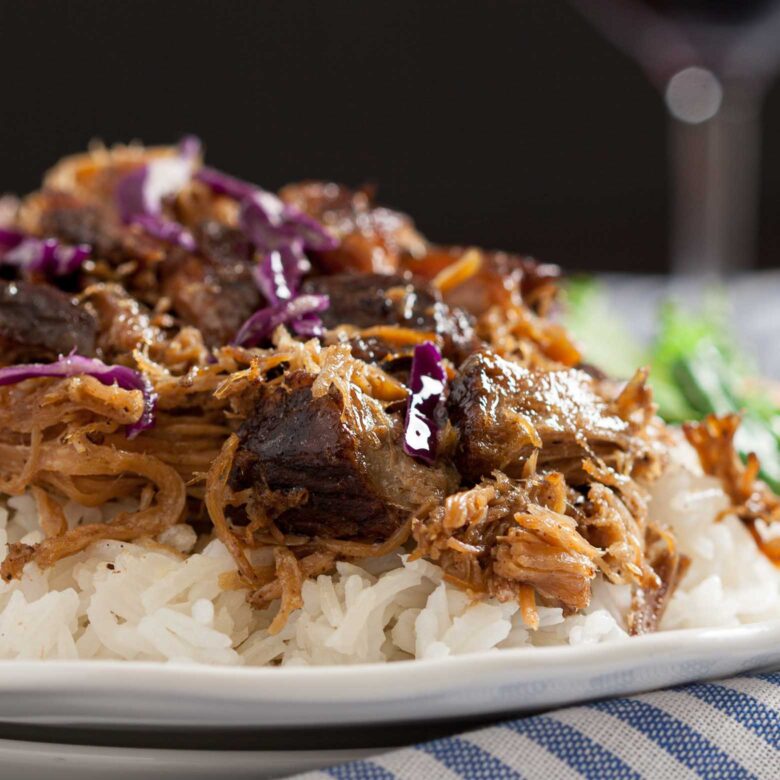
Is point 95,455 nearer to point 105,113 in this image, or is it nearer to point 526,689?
point 526,689

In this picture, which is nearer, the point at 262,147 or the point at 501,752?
the point at 501,752

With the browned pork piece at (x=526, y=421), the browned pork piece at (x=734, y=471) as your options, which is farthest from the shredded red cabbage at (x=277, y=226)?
the browned pork piece at (x=734, y=471)

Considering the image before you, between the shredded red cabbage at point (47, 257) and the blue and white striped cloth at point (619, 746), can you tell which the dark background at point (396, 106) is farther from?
the blue and white striped cloth at point (619, 746)

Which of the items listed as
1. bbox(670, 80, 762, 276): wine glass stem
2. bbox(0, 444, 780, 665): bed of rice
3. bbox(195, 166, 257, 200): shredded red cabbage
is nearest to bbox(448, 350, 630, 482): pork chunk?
bbox(0, 444, 780, 665): bed of rice

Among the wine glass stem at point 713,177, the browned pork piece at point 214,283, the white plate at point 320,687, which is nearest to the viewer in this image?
the white plate at point 320,687

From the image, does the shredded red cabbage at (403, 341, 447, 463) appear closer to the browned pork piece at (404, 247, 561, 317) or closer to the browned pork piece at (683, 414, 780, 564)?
the browned pork piece at (404, 247, 561, 317)

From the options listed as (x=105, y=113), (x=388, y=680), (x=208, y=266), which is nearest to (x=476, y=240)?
(x=105, y=113)

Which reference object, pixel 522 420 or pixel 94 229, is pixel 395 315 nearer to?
pixel 522 420
